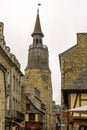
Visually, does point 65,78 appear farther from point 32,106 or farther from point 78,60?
point 32,106

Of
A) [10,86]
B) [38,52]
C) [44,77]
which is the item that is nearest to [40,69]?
[44,77]

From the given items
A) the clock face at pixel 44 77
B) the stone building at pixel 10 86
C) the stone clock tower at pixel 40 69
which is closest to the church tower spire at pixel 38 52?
the stone clock tower at pixel 40 69

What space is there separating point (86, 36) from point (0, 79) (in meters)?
10.5

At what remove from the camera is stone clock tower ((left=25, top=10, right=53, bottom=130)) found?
98750 millimetres

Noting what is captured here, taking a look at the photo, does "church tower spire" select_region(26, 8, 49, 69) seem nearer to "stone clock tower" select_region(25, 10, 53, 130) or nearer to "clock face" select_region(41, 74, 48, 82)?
"stone clock tower" select_region(25, 10, 53, 130)

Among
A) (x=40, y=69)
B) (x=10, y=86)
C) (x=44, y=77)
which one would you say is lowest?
(x=10, y=86)

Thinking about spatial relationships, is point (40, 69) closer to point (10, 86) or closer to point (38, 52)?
point (38, 52)

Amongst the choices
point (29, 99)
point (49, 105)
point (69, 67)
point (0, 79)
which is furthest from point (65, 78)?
point (49, 105)

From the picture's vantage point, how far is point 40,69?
102 metres

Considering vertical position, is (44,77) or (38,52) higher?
(38,52)

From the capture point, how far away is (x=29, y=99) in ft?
232

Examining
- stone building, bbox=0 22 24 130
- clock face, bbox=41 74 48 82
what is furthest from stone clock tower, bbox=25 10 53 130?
stone building, bbox=0 22 24 130

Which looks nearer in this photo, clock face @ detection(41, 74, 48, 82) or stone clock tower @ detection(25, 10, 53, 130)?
stone clock tower @ detection(25, 10, 53, 130)

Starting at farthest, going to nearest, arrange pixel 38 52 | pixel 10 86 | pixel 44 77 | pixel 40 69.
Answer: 1. pixel 38 52
2. pixel 40 69
3. pixel 44 77
4. pixel 10 86
